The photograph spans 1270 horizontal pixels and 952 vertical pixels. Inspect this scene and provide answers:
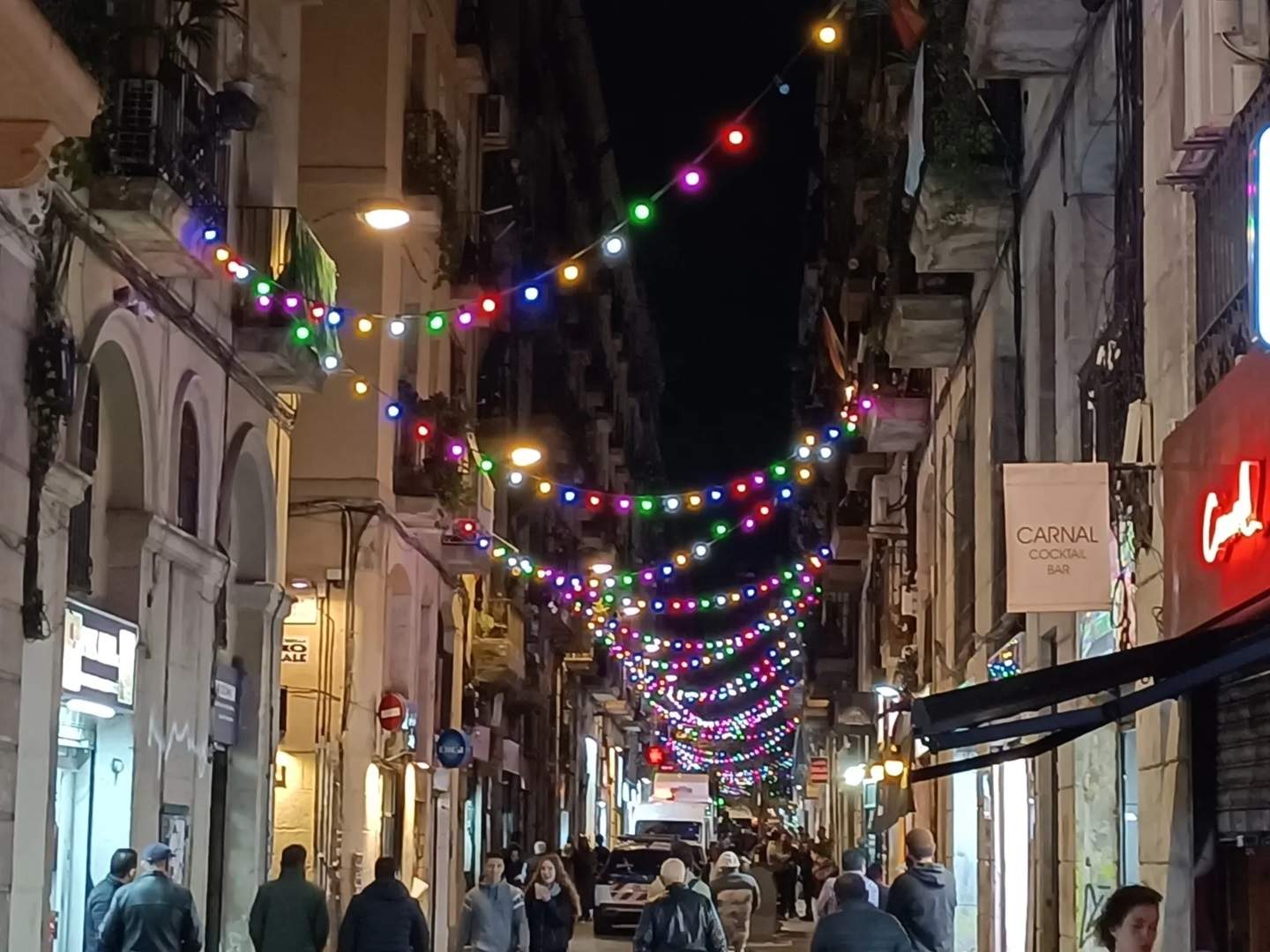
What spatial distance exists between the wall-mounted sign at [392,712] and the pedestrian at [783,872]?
15854mm

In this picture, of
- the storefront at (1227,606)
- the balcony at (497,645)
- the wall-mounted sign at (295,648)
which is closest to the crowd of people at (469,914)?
the storefront at (1227,606)

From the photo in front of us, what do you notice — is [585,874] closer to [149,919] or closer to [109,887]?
[109,887]

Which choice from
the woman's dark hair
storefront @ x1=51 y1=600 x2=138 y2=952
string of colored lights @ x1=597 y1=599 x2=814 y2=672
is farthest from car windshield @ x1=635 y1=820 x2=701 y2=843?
the woman's dark hair

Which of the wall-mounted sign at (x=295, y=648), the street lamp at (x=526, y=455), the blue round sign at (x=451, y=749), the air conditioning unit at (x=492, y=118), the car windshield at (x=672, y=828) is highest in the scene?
the air conditioning unit at (x=492, y=118)

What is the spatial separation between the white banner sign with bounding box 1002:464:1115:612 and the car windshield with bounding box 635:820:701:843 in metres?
44.7

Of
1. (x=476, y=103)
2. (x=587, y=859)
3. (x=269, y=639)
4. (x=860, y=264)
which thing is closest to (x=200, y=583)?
(x=269, y=639)

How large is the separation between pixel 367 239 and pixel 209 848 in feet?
30.3

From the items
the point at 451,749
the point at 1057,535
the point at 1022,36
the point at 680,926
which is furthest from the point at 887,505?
the point at 1057,535

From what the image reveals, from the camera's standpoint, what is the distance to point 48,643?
14477mm

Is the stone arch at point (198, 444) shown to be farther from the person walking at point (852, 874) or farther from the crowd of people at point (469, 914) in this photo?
the person walking at point (852, 874)

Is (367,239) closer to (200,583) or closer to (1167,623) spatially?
(200,583)

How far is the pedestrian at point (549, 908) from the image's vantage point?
72.7ft

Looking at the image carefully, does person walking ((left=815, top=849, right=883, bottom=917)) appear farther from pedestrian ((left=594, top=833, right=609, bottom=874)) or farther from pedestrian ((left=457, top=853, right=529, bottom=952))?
pedestrian ((left=594, top=833, right=609, bottom=874))

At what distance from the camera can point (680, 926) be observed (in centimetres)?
1611
